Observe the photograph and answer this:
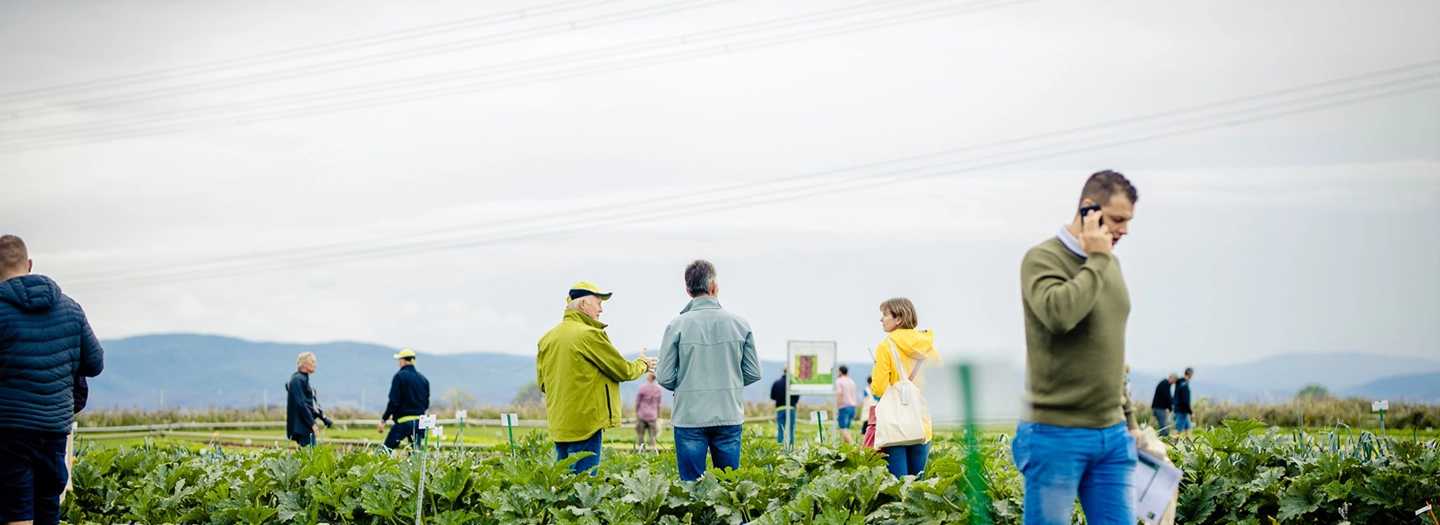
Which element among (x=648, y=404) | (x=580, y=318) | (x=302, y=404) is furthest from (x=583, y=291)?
(x=648, y=404)

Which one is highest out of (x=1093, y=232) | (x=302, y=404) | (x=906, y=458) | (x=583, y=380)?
(x=1093, y=232)

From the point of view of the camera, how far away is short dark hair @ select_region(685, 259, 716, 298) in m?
7.98

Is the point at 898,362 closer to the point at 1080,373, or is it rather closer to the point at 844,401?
the point at 1080,373

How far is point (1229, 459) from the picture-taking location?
718cm

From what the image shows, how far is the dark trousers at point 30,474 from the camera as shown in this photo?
6395 mm

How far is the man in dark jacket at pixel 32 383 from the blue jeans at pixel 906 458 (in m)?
4.71

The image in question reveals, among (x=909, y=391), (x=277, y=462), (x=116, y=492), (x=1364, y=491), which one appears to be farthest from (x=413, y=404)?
(x=1364, y=491)

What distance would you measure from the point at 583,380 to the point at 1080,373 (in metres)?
4.70

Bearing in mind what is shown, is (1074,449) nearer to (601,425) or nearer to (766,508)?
(766,508)

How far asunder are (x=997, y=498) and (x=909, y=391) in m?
1.61

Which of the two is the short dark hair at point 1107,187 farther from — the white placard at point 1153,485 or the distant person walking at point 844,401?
the distant person walking at point 844,401

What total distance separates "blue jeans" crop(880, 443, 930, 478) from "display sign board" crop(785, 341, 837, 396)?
14.9 metres

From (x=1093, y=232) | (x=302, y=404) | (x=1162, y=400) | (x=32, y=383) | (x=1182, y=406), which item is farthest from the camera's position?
(x=1162, y=400)

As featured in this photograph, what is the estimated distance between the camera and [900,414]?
7.91 m
